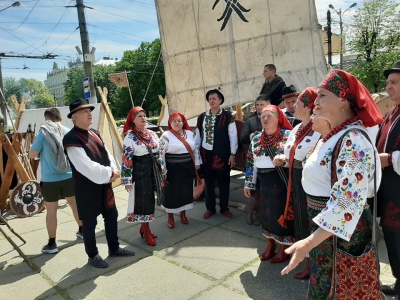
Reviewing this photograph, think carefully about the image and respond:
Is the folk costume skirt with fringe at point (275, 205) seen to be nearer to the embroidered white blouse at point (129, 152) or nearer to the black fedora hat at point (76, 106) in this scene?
the embroidered white blouse at point (129, 152)

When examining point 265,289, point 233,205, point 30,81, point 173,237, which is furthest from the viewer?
point 30,81

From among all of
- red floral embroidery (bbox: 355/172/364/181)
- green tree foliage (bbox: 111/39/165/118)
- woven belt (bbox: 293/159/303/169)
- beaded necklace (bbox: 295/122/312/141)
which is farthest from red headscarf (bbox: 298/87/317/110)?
green tree foliage (bbox: 111/39/165/118)

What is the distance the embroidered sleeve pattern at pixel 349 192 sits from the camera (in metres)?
1.45

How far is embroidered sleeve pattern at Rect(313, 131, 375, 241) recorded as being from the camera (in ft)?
4.76

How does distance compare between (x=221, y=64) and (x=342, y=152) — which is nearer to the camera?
(x=342, y=152)

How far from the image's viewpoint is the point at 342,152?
1501mm

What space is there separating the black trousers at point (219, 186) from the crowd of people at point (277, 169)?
0.02m

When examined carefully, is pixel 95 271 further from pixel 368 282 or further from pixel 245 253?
pixel 368 282

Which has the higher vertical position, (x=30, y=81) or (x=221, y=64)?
Answer: (x=30, y=81)

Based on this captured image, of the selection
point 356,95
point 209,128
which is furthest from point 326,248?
point 209,128

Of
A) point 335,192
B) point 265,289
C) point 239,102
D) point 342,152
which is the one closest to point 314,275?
point 335,192

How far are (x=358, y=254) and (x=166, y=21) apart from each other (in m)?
5.53

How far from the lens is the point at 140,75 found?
43.9 metres

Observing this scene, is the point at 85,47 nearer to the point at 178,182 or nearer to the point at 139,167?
the point at 178,182
